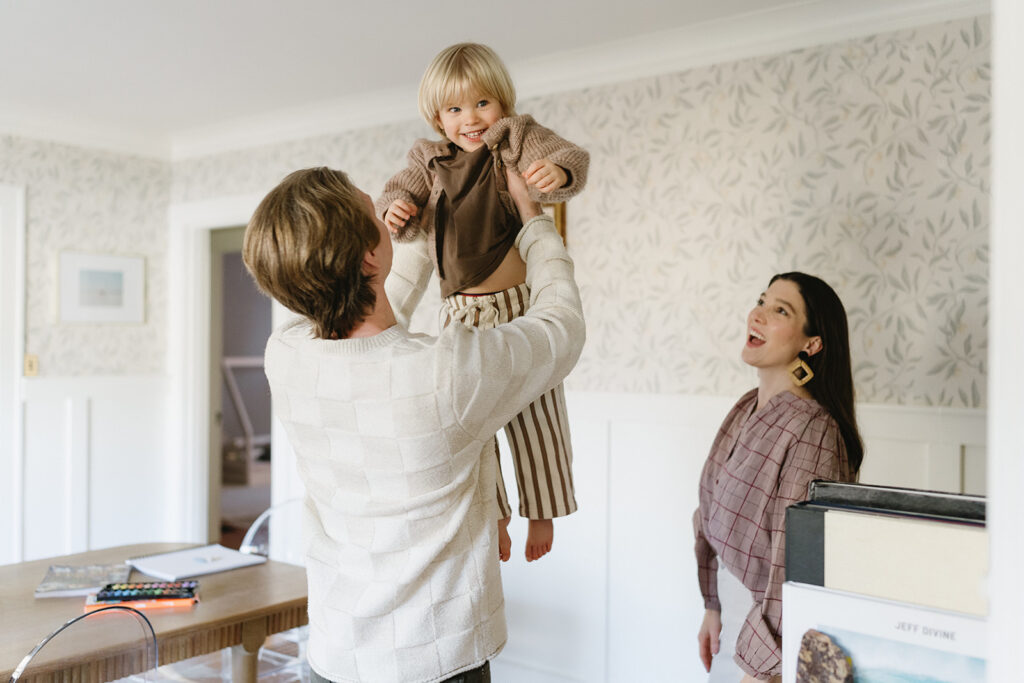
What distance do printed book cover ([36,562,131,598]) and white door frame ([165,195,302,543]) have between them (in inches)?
93.9

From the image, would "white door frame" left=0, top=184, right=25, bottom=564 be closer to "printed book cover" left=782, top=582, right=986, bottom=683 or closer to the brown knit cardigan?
the brown knit cardigan

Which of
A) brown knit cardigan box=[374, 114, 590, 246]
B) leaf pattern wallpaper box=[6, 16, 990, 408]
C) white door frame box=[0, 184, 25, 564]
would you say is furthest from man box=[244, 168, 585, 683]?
white door frame box=[0, 184, 25, 564]

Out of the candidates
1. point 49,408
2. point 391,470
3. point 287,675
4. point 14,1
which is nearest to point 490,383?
point 391,470

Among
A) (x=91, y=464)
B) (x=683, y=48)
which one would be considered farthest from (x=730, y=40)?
(x=91, y=464)

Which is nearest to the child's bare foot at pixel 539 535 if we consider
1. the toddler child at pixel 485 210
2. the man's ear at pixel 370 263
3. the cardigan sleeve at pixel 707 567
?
the toddler child at pixel 485 210

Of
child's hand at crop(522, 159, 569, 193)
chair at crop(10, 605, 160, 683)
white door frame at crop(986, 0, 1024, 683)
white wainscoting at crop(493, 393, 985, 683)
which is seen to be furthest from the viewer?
white wainscoting at crop(493, 393, 985, 683)

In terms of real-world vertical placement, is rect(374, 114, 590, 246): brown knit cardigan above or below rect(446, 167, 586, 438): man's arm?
above

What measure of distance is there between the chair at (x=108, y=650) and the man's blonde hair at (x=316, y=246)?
3.11 ft

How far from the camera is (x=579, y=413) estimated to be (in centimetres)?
333

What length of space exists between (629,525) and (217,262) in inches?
122

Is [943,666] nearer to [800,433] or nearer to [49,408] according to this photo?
[800,433]

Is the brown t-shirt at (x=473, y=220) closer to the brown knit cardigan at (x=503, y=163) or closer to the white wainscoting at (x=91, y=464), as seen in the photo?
the brown knit cardigan at (x=503, y=163)

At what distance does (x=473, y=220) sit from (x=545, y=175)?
0.16m

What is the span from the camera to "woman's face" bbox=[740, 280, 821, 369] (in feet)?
6.81
